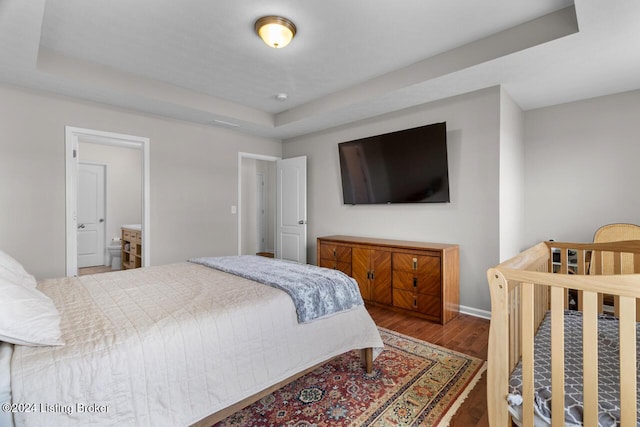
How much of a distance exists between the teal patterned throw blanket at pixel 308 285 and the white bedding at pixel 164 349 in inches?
2.3

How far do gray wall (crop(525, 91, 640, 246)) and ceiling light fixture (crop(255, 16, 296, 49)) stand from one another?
3263mm

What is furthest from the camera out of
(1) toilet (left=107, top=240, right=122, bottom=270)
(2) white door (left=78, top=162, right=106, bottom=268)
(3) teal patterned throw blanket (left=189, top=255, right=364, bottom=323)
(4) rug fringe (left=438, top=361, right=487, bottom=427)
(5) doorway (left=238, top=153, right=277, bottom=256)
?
(5) doorway (left=238, top=153, right=277, bottom=256)

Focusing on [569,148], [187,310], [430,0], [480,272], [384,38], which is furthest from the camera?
[569,148]

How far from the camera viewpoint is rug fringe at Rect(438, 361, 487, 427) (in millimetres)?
1727

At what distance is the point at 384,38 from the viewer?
2604 mm

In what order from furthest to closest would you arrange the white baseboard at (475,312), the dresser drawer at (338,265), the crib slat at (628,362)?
the dresser drawer at (338,265) < the white baseboard at (475,312) < the crib slat at (628,362)

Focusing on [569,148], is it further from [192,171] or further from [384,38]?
[192,171]

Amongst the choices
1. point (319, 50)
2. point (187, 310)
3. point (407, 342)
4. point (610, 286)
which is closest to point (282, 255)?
point (407, 342)

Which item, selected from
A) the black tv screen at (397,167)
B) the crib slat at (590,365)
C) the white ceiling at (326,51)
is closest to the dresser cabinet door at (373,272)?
the black tv screen at (397,167)

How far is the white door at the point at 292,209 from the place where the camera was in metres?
5.01

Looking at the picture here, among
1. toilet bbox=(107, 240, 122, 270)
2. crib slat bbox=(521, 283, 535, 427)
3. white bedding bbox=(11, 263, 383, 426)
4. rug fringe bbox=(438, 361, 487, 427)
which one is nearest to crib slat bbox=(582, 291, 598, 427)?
crib slat bbox=(521, 283, 535, 427)

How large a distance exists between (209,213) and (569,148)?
4739 mm

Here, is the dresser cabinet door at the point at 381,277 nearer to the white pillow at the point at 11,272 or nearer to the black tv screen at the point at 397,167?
the black tv screen at the point at 397,167

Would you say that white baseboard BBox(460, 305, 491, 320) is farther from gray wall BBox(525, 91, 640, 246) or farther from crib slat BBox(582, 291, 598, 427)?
crib slat BBox(582, 291, 598, 427)
